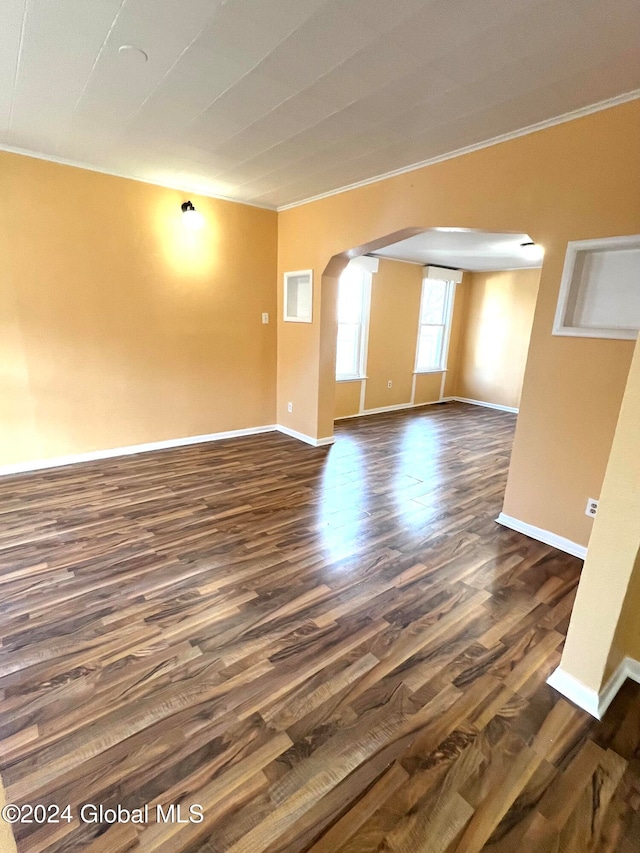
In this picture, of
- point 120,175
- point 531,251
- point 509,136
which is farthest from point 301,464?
point 531,251

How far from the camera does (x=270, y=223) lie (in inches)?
184

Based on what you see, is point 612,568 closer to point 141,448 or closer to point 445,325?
point 141,448

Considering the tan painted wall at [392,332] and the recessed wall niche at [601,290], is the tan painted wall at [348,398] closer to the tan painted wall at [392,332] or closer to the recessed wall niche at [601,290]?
the tan painted wall at [392,332]

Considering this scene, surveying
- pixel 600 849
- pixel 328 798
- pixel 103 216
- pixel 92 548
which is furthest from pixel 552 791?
pixel 103 216

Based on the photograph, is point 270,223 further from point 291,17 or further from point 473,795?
point 473,795

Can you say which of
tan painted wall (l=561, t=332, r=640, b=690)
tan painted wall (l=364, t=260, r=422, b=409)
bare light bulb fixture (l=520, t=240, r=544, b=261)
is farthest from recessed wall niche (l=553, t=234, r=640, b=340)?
tan painted wall (l=364, t=260, r=422, b=409)

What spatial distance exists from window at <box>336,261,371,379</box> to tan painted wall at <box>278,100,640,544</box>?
2470 millimetres

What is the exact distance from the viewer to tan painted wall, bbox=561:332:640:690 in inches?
54.4

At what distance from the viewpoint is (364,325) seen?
20.0 feet

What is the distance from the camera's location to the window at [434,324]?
6.95m

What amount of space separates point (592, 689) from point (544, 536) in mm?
1308

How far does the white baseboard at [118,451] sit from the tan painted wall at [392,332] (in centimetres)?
215

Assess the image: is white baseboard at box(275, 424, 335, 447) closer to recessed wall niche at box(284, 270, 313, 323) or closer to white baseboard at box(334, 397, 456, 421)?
white baseboard at box(334, 397, 456, 421)

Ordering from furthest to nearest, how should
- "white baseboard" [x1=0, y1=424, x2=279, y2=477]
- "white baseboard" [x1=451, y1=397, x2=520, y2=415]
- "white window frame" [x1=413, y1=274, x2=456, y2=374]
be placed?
"white baseboard" [x1=451, y1=397, x2=520, y2=415], "white window frame" [x1=413, y1=274, x2=456, y2=374], "white baseboard" [x1=0, y1=424, x2=279, y2=477]
